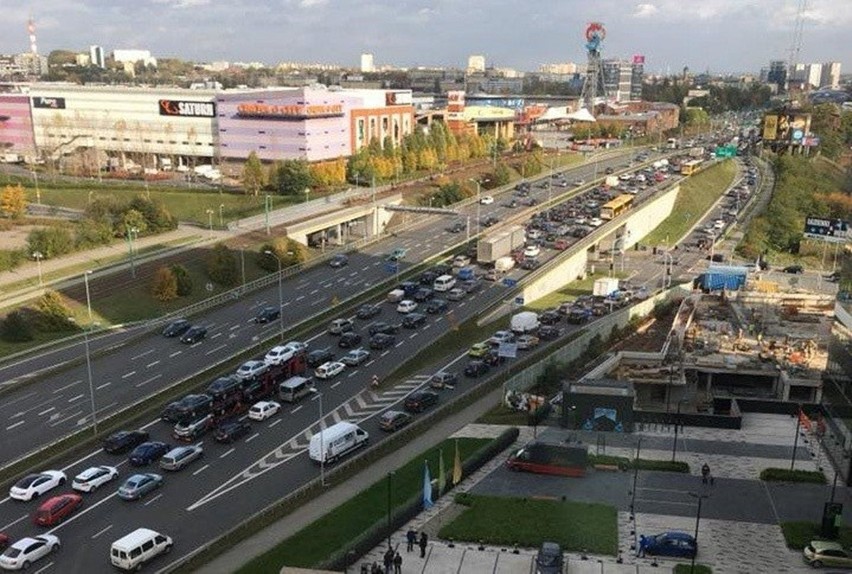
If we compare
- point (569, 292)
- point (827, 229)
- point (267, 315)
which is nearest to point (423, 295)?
point (267, 315)

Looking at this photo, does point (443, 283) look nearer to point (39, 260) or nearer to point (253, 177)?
point (39, 260)

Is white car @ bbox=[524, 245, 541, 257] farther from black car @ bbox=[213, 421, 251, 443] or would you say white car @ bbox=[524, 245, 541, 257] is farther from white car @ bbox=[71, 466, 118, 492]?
white car @ bbox=[71, 466, 118, 492]

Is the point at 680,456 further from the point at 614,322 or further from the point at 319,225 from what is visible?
the point at 319,225

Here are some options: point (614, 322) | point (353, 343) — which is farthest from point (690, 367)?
point (353, 343)

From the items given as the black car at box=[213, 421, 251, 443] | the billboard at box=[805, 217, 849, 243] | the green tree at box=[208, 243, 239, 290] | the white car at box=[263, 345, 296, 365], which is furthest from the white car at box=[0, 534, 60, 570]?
the billboard at box=[805, 217, 849, 243]

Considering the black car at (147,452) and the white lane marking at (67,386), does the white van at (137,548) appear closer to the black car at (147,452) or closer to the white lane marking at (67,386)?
the black car at (147,452)

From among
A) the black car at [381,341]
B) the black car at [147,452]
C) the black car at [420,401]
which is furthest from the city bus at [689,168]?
the black car at [147,452]
